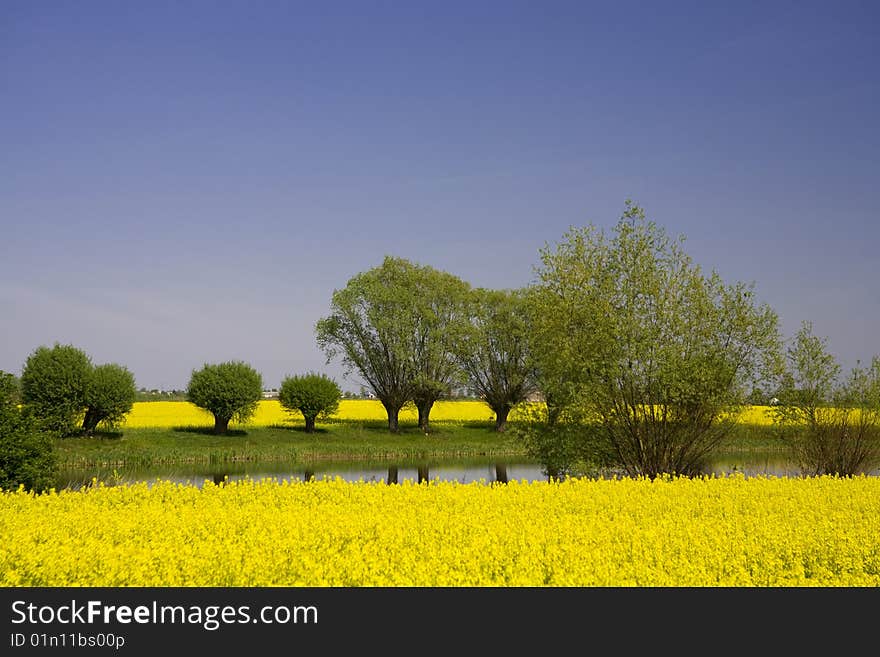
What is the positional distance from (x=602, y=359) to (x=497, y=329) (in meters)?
47.6

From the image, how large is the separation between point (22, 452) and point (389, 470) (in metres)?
26.0

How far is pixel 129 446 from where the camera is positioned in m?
47.8

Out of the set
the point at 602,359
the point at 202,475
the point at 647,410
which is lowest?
the point at 202,475

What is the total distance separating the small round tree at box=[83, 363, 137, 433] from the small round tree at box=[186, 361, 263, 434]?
572 cm

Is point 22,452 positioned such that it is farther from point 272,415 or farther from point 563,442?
point 272,415

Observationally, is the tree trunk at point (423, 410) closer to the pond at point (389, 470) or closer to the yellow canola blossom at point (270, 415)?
the yellow canola blossom at point (270, 415)

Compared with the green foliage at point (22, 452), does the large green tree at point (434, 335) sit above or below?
above

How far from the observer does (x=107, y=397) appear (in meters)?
50.0

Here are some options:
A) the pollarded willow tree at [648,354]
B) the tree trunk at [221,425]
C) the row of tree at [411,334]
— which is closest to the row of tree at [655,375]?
the pollarded willow tree at [648,354]

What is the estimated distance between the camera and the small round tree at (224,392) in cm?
5641

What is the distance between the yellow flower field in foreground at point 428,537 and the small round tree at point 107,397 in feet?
123
